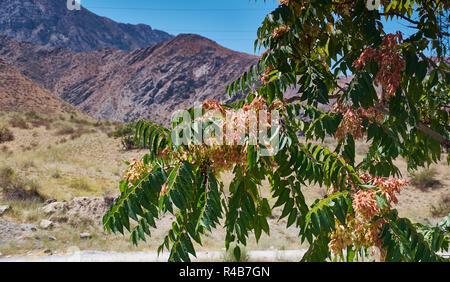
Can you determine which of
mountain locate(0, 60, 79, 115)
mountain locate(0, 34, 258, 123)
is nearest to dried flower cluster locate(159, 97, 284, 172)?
mountain locate(0, 60, 79, 115)

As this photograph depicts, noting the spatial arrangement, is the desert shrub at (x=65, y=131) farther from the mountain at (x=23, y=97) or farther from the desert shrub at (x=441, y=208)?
the desert shrub at (x=441, y=208)

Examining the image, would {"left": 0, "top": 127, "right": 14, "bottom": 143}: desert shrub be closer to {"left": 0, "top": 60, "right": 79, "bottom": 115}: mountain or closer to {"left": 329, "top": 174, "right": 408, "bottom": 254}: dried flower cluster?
{"left": 0, "top": 60, "right": 79, "bottom": 115}: mountain

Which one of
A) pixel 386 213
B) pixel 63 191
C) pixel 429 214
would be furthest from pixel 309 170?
pixel 429 214

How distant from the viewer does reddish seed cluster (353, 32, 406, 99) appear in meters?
2.02

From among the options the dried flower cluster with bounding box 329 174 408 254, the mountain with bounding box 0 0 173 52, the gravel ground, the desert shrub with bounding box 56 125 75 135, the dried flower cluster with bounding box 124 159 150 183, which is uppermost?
the mountain with bounding box 0 0 173 52

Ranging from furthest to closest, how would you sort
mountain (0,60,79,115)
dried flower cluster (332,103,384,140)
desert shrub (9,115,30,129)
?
mountain (0,60,79,115) < desert shrub (9,115,30,129) < dried flower cluster (332,103,384,140)

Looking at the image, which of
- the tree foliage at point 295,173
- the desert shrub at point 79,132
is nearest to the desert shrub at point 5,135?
the desert shrub at point 79,132

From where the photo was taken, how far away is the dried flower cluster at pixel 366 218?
5.17 ft

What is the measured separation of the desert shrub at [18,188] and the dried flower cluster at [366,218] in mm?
11296

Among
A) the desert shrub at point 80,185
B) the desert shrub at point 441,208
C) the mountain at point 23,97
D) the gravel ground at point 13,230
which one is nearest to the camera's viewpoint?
the gravel ground at point 13,230

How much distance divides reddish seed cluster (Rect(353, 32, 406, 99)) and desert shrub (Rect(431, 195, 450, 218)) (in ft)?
46.0

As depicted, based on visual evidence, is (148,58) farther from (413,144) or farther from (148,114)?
(413,144)

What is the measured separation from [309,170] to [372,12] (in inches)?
56.3

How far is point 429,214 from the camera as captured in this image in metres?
13.5
